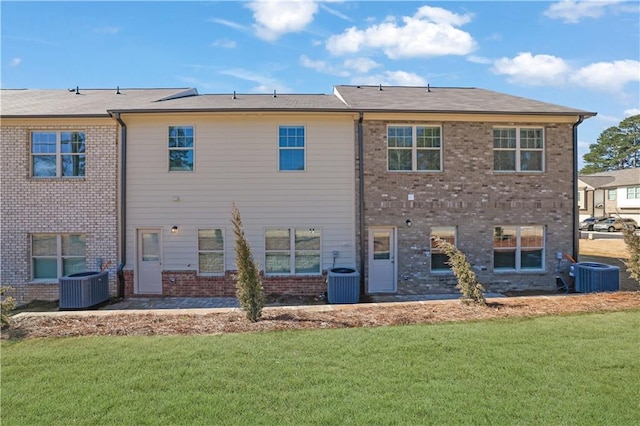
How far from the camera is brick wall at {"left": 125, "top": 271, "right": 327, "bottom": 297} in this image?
10.6 m

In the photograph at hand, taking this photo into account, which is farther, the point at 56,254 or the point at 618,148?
the point at 618,148

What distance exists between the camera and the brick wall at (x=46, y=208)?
10.5m

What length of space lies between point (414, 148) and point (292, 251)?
A: 4904mm

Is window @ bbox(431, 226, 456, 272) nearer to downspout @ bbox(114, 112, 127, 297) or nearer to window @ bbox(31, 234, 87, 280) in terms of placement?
downspout @ bbox(114, 112, 127, 297)

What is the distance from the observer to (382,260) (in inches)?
430

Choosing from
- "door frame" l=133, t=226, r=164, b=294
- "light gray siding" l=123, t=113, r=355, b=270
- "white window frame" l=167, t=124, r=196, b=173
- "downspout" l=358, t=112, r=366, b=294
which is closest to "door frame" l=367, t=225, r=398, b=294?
"downspout" l=358, t=112, r=366, b=294

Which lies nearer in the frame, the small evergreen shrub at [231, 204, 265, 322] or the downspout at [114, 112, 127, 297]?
the small evergreen shrub at [231, 204, 265, 322]

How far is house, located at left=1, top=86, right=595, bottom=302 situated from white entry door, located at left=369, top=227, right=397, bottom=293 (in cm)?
3

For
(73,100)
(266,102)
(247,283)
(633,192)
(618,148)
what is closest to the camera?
(247,283)

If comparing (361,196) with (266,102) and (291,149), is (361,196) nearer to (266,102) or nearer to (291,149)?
(291,149)

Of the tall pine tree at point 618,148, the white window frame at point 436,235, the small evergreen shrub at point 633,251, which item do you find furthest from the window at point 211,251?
the tall pine tree at point 618,148

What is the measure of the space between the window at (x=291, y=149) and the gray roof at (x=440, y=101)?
190 centimetres

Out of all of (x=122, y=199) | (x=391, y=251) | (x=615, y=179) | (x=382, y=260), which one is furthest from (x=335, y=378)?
(x=615, y=179)

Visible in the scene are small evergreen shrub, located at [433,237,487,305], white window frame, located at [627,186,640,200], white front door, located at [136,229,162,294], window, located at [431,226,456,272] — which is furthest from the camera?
white window frame, located at [627,186,640,200]
